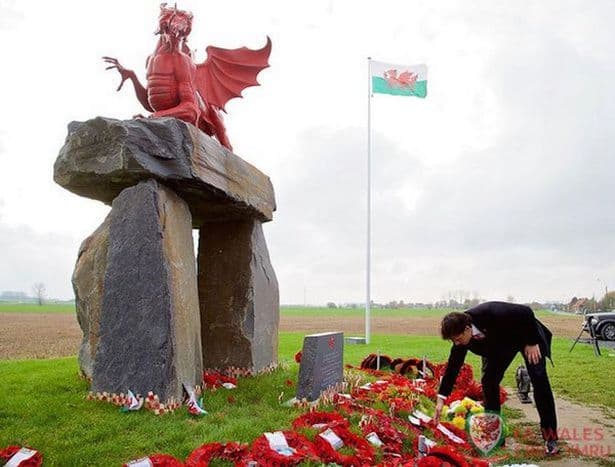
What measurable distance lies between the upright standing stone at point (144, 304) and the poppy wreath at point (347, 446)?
1.87 m

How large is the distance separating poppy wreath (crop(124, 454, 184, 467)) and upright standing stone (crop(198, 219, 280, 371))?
146 inches

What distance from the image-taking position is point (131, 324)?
5785 mm

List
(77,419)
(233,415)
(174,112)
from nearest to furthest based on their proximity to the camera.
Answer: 1. (77,419)
2. (233,415)
3. (174,112)

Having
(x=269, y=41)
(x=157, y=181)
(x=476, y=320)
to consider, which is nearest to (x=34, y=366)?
(x=157, y=181)

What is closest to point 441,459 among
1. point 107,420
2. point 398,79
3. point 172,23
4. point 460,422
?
point 460,422

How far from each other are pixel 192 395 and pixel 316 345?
5.04ft

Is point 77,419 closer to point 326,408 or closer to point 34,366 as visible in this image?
point 326,408

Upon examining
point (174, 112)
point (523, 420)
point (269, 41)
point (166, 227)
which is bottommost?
point (523, 420)

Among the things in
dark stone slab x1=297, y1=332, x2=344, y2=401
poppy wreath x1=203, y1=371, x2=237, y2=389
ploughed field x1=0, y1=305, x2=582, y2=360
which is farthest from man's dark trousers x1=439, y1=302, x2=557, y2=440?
ploughed field x1=0, y1=305, x2=582, y2=360

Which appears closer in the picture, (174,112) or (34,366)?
(174,112)

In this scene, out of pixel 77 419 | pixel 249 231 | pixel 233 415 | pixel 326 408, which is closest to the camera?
pixel 77 419

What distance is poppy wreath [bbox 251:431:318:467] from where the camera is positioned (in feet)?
13.5

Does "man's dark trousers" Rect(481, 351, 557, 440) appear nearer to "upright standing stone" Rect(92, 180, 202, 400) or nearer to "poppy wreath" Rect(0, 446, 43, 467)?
"upright standing stone" Rect(92, 180, 202, 400)

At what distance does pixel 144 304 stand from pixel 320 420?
7.34ft
